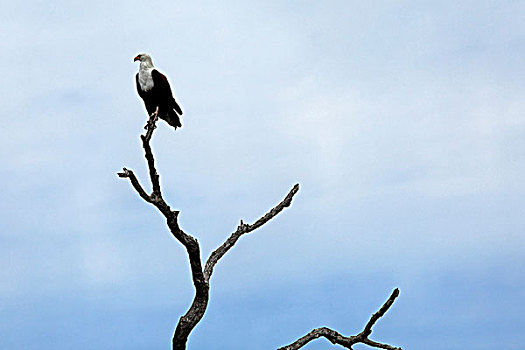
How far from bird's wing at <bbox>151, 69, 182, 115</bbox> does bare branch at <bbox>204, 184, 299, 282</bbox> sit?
235 centimetres

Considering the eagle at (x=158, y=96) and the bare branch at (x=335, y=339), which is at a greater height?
the eagle at (x=158, y=96)

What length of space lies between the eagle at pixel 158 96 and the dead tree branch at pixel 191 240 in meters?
1.48

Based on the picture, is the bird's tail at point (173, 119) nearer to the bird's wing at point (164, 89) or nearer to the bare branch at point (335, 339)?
the bird's wing at point (164, 89)

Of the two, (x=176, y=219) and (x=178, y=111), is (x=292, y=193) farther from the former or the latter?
(x=178, y=111)

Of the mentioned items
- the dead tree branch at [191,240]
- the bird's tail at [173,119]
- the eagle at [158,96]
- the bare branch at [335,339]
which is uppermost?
the eagle at [158,96]

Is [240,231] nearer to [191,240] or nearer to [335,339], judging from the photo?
[191,240]

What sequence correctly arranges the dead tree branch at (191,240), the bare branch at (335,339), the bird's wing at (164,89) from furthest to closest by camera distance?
1. the bird's wing at (164,89)
2. the bare branch at (335,339)
3. the dead tree branch at (191,240)

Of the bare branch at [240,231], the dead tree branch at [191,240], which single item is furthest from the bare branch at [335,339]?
the bare branch at [240,231]

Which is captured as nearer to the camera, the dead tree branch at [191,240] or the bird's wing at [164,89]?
the dead tree branch at [191,240]

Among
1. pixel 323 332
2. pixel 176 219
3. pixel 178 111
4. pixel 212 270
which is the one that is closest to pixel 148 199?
pixel 176 219

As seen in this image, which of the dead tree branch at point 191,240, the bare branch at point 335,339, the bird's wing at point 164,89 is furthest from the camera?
the bird's wing at point 164,89

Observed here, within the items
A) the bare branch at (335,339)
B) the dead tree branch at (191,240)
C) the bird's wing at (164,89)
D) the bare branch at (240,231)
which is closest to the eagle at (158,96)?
the bird's wing at (164,89)

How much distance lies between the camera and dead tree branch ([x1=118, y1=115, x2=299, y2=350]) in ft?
22.4

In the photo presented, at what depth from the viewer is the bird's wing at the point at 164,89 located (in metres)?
9.59
